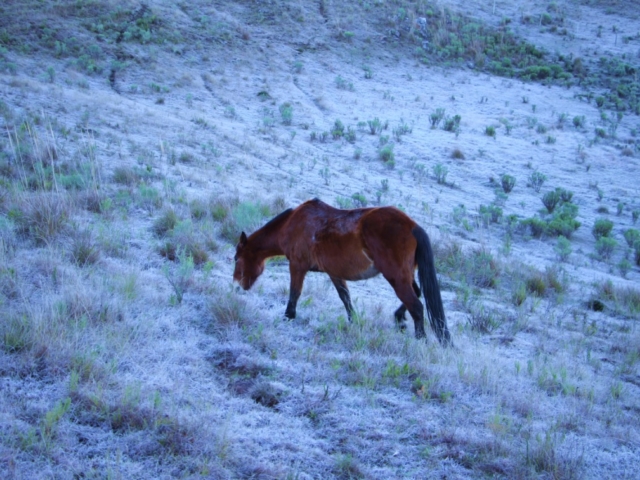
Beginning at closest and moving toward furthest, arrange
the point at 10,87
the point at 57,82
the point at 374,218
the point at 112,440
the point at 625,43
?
the point at 112,440 < the point at 374,218 < the point at 10,87 < the point at 57,82 < the point at 625,43

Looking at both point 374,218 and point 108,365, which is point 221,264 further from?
point 108,365

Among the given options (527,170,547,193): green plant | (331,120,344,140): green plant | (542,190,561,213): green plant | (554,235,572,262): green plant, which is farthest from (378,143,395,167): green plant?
(554,235,572,262): green plant

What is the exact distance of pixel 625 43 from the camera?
33.3 meters

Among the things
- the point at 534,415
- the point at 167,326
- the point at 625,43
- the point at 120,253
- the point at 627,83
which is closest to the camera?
the point at 534,415

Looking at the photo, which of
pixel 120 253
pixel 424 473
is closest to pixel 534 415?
pixel 424 473

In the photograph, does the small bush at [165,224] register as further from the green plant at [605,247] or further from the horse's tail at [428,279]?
the green plant at [605,247]

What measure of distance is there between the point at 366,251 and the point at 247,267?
177cm

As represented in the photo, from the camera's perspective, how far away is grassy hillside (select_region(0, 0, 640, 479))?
3516 millimetres

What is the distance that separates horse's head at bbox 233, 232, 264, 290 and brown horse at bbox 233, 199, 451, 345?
46cm

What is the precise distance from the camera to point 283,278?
754 cm

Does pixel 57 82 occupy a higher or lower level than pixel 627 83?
lower

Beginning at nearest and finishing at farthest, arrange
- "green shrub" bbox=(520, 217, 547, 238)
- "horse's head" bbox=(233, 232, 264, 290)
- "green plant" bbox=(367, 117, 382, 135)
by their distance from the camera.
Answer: "horse's head" bbox=(233, 232, 264, 290)
"green shrub" bbox=(520, 217, 547, 238)
"green plant" bbox=(367, 117, 382, 135)

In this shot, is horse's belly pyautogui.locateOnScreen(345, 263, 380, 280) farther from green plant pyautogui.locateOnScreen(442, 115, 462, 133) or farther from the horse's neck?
green plant pyautogui.locateOnScreen(442, 115, 462, 133)

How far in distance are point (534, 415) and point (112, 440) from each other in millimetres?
3177
